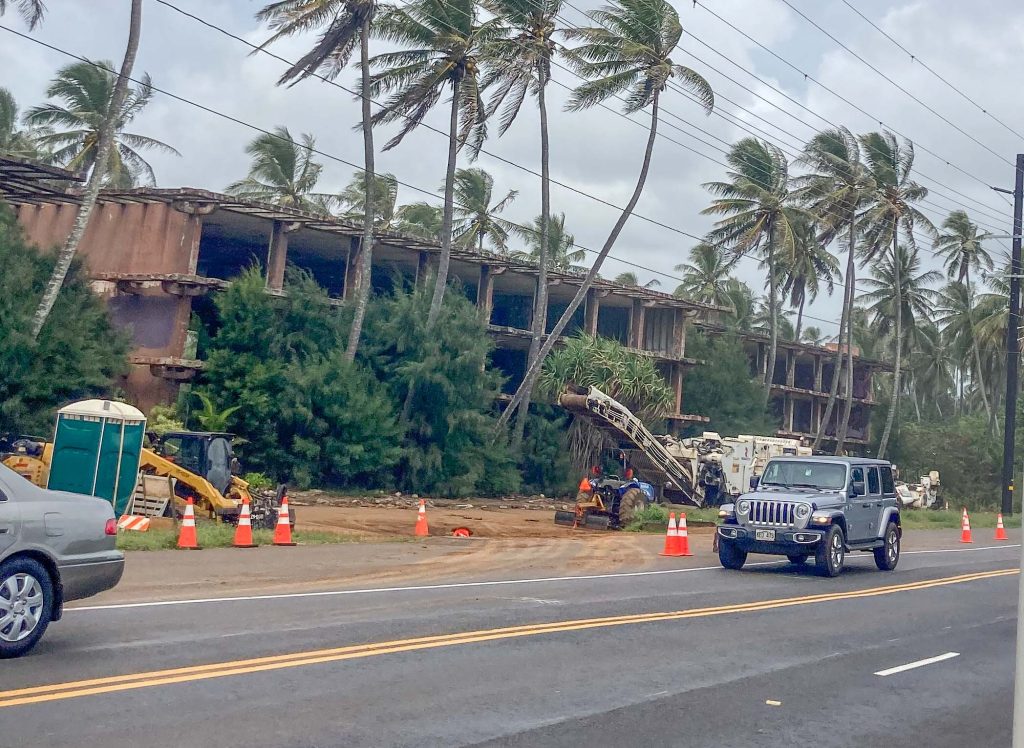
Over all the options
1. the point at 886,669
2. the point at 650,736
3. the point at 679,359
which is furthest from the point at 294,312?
the point at 650,736

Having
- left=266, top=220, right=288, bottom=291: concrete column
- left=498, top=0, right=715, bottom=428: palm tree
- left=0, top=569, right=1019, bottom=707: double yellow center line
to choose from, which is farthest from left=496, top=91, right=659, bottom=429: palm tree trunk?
left=0, top=569, right=1019, bottom=707: double yellow center line

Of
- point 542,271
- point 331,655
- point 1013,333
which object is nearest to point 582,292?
point 542,271

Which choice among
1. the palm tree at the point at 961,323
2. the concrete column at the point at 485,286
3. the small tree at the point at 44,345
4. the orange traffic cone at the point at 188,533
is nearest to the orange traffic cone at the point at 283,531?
the orange traffic cone at the point at 188,533

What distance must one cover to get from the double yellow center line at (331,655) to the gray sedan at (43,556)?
1102 mm

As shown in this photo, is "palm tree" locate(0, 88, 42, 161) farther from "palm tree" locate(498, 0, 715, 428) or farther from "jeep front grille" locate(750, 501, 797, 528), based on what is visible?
"jeep front grille" locate(750, 501, 797, 528)

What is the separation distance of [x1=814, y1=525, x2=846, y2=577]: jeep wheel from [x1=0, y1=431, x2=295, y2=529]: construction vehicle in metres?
10.3

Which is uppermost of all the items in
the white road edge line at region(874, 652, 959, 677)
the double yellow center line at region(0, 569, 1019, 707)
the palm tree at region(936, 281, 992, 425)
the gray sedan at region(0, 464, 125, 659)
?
the palm tree at region(936, 281, 992, 425)

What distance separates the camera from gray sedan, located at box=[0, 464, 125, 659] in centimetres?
883

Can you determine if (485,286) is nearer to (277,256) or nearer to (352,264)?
(352,264)

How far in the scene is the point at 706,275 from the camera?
70562 mm

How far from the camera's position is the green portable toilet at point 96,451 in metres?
20.6

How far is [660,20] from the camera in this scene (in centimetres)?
3844

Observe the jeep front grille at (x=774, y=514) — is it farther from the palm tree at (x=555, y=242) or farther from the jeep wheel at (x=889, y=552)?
the palm tree at (x=555, y=242)

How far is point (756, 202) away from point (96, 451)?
3755 cm
